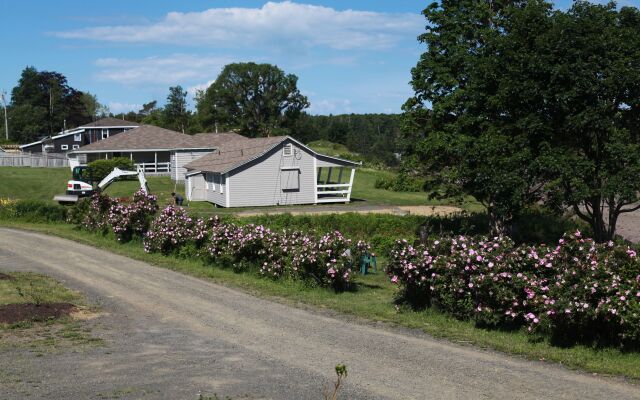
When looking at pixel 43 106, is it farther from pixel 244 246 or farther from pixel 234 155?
pixel 244 246

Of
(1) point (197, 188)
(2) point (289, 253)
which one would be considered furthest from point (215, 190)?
(2) point (289, 253)

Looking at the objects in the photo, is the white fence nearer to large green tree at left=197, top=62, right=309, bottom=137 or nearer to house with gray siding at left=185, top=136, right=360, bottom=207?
large green tree at left=197, top=62, right=309, bottom=137

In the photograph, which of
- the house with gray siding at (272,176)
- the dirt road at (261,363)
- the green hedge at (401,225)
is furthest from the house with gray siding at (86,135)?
the dirt road at (261,363)

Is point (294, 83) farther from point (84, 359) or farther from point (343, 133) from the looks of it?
point (84, 359)

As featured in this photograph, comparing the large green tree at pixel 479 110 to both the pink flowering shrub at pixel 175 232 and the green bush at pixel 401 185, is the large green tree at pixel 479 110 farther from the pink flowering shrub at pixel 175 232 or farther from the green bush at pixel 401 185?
the green bush at pixel 401 185

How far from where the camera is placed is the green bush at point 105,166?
2130 inches

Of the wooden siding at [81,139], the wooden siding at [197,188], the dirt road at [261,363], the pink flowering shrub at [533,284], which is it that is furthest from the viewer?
the wooden siding at [81,139]

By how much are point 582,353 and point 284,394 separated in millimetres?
5223

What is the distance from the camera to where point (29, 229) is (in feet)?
108

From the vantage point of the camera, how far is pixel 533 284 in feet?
41.1

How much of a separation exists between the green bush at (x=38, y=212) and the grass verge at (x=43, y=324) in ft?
61.3

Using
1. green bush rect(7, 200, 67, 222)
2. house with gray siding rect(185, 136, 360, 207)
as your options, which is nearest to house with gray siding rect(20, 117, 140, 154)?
house with gray siding rect(185, 136, 360, 207)

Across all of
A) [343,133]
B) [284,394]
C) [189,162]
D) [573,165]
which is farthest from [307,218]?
[343,133]

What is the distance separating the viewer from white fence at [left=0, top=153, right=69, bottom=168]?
7219 cm
